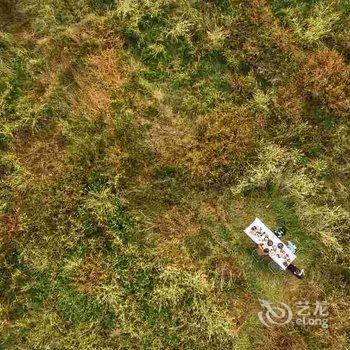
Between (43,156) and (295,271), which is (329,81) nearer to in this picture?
(295,271)

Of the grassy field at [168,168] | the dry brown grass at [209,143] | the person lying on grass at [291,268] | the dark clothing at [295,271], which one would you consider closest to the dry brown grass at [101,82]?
the grassy field at [168,168]

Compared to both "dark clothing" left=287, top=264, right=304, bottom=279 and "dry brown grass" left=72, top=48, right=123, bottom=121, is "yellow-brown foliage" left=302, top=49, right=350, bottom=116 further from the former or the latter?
"dry brown grass" left=72, top=48, right=123, bottom=121

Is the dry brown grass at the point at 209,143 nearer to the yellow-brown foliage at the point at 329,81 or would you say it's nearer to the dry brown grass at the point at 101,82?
the dry brown grass at the point at 101,82

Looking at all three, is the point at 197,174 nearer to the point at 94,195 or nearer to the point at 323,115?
the point at 94,195

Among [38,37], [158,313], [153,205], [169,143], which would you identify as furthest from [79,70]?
[158,313]

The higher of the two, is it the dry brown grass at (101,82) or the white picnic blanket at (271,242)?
the dry brown grass at (101,82)

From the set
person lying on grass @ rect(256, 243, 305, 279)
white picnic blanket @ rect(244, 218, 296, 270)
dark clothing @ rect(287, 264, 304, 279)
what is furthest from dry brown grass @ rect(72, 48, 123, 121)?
dark clothing @ rect(287, 264, 304, 279)
